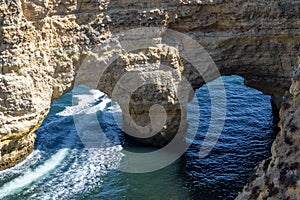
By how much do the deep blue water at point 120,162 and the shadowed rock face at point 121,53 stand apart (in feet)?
5.27

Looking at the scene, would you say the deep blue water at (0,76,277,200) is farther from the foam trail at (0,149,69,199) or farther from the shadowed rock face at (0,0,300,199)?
the shadowed rock face at (0,0,300,199)

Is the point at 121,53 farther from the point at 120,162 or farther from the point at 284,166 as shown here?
the point at 284,166

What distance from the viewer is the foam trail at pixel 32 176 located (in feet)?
69.1

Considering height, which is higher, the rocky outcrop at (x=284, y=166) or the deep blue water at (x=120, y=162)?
the rocky outcrop at (x=284, y=166)

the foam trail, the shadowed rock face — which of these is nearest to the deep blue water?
the foam trail

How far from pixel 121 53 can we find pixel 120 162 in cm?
598

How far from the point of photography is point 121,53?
23.1 m

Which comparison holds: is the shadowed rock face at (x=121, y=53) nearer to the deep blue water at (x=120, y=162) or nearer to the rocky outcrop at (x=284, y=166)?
the deep blue water at (x=120, y=162)

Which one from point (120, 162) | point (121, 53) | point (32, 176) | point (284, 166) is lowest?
point (32, 176)

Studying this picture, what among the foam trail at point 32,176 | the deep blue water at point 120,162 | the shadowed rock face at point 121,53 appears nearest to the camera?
the shadowed rock face at point 121,53

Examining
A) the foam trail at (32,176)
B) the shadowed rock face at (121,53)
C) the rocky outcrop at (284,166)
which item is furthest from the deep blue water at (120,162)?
the rocky outcrop at (284,166)

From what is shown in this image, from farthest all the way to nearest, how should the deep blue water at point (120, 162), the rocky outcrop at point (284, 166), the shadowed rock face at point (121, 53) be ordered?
1. the deep blue water at point (120, 162)
2. the shadowed rock face at point (121, 53)
3. the rocky outcrop at point (284, 166)

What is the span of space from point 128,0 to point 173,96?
575 centimetres

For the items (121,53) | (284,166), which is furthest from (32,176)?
(284,166)
